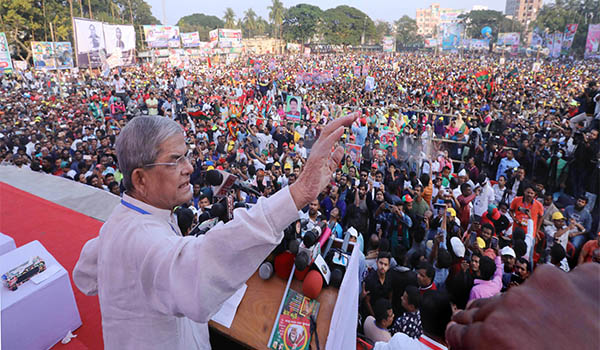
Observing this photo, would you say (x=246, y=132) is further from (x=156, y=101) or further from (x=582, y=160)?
(x=582, y=160)

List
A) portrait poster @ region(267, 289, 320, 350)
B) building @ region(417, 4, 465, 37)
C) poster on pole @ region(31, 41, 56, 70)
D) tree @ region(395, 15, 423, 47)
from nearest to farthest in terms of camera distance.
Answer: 1. portrait poster @ region(267, 289, 320, 350)
2. poster on pole @ region(31, 41, 56, 70)
3. tree @ region(395, 15, 423, 47)
4. building @ region(417, 4, 465, 37)

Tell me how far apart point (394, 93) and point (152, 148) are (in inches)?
766

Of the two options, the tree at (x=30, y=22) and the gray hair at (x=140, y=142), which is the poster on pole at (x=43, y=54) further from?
the gray hair at (x=140, y=142)

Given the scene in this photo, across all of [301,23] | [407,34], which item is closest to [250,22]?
[301,23]

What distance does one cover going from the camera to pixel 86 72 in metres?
25.8

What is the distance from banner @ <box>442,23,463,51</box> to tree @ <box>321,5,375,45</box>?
14.3m

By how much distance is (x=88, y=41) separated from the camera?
778 inches

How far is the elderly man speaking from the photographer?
804 millimetres

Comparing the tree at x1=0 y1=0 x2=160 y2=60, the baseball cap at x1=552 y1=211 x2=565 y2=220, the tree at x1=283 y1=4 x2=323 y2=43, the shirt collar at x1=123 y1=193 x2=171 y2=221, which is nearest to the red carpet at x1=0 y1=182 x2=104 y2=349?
the shirt collar at x1=123 y1=193 x2=171 y2=221

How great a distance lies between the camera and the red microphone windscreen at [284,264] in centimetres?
208

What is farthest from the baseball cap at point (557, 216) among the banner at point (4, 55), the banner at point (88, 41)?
the banner at point (4, 55)

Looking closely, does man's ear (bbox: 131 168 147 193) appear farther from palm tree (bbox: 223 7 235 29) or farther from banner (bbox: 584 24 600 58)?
palm tree (bbox: 223 7 235 29)

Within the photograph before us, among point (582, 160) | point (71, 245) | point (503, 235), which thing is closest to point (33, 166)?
point (71, 245)

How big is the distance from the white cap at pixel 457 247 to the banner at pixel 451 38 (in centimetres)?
5850
